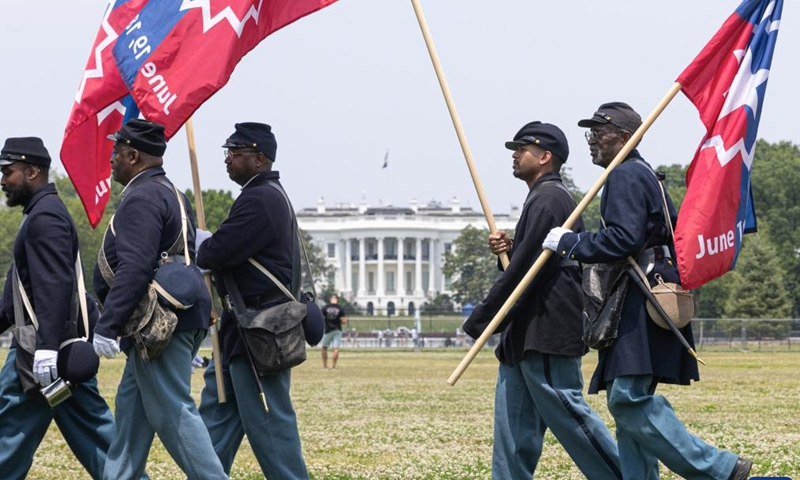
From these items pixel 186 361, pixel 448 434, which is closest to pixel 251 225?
pixel 186 361

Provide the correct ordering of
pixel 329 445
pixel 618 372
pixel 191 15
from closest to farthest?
pixel 618 372 → pixel 191 15 → pixel 329 445

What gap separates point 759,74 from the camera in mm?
8422

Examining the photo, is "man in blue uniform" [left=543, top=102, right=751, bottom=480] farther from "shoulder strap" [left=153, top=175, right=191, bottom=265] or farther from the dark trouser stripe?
"shoulder strap" [left=153, top=175, right=191, bottom=265]

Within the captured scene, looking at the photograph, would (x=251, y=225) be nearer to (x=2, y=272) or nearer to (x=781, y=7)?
(x=781, y=7)

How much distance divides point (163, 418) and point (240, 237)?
123 centimetres

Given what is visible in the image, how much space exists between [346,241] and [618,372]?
175259 millimetres

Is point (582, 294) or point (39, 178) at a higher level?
point (39, 178)

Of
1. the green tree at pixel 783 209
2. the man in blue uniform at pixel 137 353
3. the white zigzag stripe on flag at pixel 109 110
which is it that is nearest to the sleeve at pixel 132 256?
the man in blue uniform at pixel 137 353

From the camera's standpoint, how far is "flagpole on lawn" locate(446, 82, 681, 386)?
816 cm

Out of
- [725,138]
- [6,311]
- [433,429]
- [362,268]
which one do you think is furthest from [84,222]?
[362,268]

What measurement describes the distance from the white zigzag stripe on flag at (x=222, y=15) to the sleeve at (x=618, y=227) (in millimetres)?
2589

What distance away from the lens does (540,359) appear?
8.50m

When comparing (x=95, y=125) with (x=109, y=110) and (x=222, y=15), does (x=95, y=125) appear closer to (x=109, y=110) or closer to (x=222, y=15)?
(x=109, y=110)

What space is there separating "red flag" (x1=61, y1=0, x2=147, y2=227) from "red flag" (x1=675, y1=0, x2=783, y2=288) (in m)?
3.68
